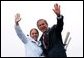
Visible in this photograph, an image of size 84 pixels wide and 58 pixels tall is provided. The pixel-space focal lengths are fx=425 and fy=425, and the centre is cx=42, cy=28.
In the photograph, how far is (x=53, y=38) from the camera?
7.18 m

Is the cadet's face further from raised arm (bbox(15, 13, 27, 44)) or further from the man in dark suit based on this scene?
the man in dark suit

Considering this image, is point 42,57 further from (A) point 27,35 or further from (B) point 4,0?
(B) point 4,0

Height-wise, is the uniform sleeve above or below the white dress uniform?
above

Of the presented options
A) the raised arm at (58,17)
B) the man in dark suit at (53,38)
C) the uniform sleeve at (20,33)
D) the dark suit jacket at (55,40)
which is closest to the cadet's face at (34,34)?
the uniform sleeve at (20,33)

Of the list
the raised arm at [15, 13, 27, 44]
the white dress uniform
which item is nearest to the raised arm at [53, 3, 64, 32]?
the white dress uniform

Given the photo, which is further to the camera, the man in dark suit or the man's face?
the man's face

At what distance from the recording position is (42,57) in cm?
738

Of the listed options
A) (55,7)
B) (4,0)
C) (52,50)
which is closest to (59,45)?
(52,50)

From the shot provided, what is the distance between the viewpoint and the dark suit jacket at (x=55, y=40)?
23.3ft

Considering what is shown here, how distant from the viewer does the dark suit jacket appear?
710cm

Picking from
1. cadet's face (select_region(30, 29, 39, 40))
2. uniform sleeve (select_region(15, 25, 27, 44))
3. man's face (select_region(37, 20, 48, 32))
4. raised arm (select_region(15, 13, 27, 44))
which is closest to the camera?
man's face (select_region(37, 20, 48, 32))

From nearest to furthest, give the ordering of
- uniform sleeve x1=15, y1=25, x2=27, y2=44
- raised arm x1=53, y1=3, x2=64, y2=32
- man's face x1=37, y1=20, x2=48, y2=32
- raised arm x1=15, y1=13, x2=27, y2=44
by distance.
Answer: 1. raised arm x1=53, y1=3, x2=64, y2=32
2. man's face x1=37, y1=20, x2=48, y2=32
3. raised arm x1=15, y1=13, x2=27, y2=44
4. uniform sleeve x1=15, y1=25, x2=27, y2=44

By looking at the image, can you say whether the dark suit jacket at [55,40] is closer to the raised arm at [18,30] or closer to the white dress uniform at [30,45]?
the white dress uniform at [30,45]

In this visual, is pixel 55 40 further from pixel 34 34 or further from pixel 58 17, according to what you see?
pixel 34 34
